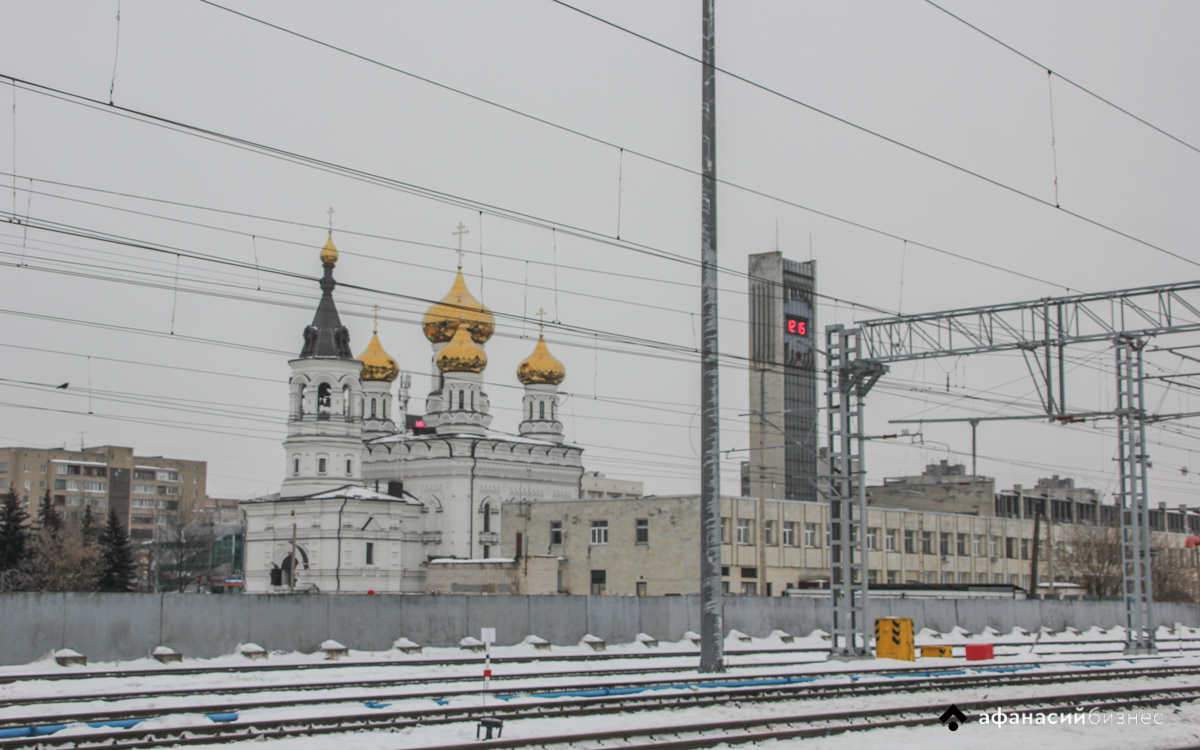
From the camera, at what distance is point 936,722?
16109mm

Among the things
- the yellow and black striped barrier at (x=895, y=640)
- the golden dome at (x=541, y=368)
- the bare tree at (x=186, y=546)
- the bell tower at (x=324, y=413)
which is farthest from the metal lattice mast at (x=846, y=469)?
the bare tree at (x=186, y=546)

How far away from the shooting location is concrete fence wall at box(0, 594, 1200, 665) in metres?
24.1

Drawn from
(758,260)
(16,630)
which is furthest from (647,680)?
(758,260)

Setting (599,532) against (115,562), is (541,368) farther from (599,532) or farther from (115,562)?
(115,562)

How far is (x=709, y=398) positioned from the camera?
69.5 ft

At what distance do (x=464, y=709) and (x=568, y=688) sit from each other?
344 cm

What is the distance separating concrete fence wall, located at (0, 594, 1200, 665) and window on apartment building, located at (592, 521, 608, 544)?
83.1ft

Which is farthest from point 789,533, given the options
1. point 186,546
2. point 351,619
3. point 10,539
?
point 186,546

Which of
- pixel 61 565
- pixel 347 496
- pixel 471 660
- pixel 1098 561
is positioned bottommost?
pixel 471 660

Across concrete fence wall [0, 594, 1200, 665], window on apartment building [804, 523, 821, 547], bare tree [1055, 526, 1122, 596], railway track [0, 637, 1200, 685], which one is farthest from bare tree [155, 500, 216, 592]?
railway track [0, 637, 1200, 685]

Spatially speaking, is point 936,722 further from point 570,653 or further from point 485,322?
point 485,322

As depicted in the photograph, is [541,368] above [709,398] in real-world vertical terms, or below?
above

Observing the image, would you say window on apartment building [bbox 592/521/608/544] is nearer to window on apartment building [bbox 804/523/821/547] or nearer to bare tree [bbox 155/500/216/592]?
window on apartment building [bbox 804/523/821/547]

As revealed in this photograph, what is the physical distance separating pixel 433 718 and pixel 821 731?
4.95 metres
